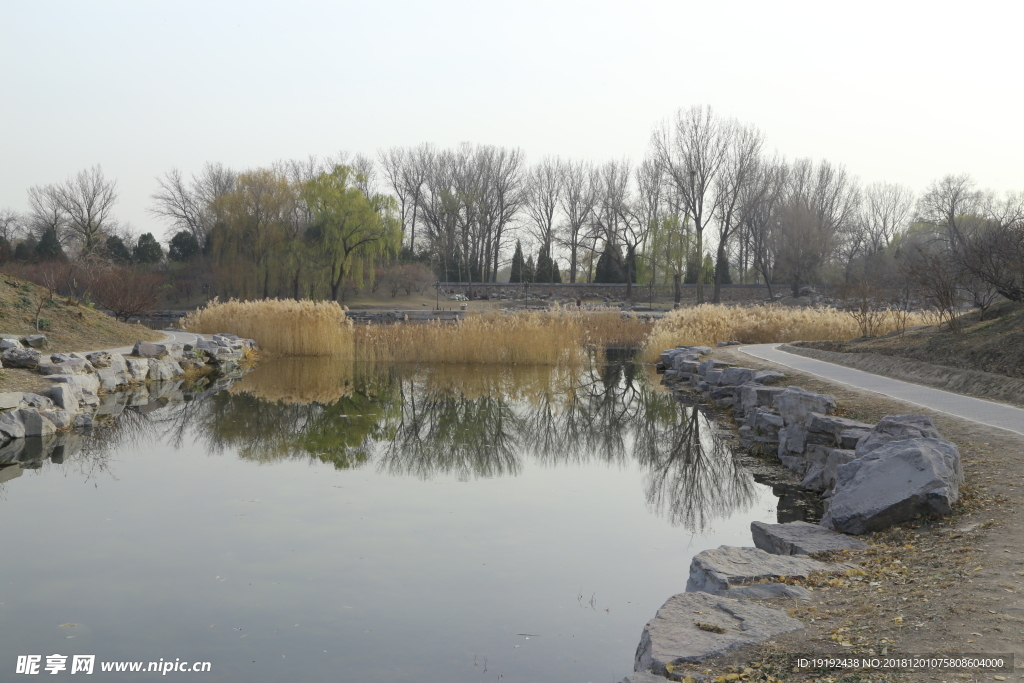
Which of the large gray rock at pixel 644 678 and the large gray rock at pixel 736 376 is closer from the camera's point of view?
the large gray rock at pixel 644 678

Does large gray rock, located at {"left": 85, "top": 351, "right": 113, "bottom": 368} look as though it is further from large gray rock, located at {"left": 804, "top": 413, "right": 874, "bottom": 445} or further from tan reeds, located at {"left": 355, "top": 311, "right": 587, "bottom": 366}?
large gray rock, located at {"left": 804, "top": 413, "right": 874, "bottom": 445}

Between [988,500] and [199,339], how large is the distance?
17.3 metres

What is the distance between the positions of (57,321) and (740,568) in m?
15.3

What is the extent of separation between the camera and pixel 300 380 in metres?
15.3

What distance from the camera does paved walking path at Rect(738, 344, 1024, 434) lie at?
7496mm

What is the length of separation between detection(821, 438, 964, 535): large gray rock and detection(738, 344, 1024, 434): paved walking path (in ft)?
7.70

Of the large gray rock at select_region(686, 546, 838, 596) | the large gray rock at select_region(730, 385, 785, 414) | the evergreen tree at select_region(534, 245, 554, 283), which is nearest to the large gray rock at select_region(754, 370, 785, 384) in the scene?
the large gray rock at select_region(730, 385, 785, 414)

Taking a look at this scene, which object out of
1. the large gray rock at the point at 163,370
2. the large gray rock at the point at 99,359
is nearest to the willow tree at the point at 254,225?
the large gray rock at the point at 163,370

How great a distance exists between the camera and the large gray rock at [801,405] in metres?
8.42

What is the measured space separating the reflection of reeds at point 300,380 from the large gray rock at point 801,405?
727cm

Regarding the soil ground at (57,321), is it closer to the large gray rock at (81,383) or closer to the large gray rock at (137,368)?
the large gray rock at (137,368)

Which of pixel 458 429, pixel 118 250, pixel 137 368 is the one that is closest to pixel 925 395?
pixel 458 429

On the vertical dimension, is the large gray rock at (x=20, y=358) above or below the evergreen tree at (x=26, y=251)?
below

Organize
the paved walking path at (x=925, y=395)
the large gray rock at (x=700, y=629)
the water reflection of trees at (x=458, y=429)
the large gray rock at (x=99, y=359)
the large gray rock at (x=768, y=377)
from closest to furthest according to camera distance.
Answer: the large gray rock at (x=700, y=629) → the paved walking path at (x=925, y=395) → the water reflection of trees at (x=458, y=429) → the large gray rock at (x=768, y=377) → the large gray rock at (x=99, y=359)
